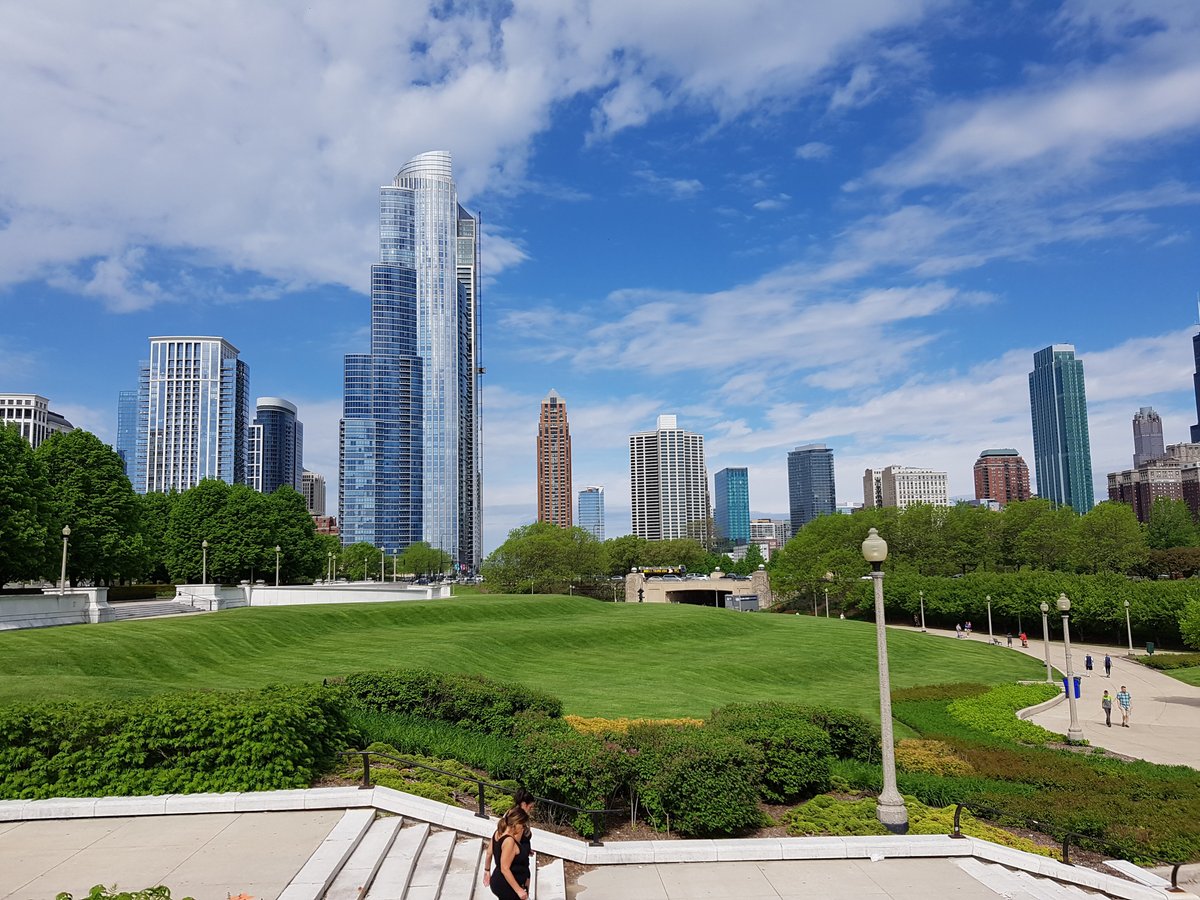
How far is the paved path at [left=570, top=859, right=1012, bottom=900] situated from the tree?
190 ft

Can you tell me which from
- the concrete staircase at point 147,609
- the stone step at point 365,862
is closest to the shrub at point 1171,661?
the stone step at point 365,862

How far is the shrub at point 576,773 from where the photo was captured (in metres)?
13.4

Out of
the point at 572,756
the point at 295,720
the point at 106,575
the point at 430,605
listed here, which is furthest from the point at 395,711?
the point at 106,575

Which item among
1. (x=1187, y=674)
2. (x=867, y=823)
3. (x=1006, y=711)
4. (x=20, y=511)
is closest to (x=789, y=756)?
(x=867, y=823)

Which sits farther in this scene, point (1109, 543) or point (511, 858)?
point (1109, 543)

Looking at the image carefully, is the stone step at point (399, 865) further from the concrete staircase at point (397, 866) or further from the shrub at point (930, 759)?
the shrub at point (930, 759)

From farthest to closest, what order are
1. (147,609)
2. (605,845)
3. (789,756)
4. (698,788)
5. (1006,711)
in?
(147,609) → (1006,711) → (789,756) → (698,788) → (605,845)

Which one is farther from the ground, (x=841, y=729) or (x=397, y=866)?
(x=397, y=866)

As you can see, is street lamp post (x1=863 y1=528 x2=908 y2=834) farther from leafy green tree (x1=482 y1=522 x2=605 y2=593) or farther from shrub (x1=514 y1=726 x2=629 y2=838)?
leafy green tree (x1=482 y1=522 x2=605 y2=593)

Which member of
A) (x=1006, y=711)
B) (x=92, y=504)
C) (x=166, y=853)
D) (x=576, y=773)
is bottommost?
(x=1006, y=711)

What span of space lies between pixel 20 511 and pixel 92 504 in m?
12.1

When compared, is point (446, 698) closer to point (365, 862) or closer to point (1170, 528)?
point (365, 862)

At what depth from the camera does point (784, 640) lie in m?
57.1

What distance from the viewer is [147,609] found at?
1791 inches
